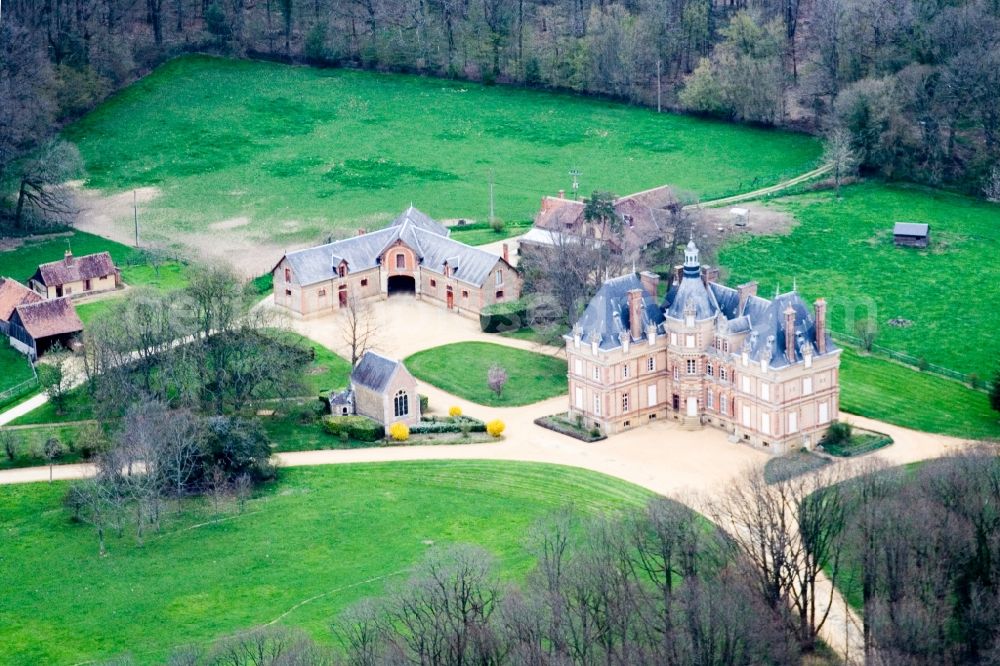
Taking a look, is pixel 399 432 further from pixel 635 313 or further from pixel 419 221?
pixel 419 221

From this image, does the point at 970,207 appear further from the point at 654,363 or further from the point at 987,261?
the point at 654,363

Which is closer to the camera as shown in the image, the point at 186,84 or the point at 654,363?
the point at 654,363

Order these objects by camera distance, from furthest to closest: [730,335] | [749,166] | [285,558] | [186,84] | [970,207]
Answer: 1. [186,84]
2. [749,166]
3. [970,207]
4. [730,335]
5. [285,558]

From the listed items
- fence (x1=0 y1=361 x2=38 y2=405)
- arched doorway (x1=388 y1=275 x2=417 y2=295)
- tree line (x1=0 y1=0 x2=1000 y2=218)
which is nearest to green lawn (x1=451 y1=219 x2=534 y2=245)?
arched doorway (x1=388 y1=275 x2=417 y2=295)

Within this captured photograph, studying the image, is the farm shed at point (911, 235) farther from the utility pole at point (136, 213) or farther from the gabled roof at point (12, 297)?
the gabled roof at point (12, 297)

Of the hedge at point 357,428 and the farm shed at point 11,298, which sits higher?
the farm shed at point 11,298

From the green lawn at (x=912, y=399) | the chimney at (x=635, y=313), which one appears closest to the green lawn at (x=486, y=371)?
the chimney at (x=635, y=313)

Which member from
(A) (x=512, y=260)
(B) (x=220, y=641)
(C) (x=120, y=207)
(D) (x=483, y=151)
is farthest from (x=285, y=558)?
(D) (x=483, y=151)
